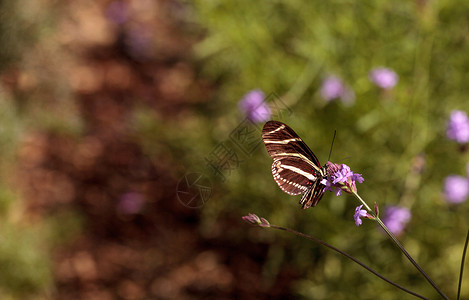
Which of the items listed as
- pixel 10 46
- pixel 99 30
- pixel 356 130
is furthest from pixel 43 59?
pixel 356 130

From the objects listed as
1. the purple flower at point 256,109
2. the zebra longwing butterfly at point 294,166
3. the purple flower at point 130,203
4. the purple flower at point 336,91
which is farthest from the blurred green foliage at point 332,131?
the zebra longwing butterfly at point 294,166

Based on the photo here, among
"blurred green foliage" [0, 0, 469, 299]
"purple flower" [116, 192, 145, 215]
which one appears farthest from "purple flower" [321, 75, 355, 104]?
"purple flower" [116, 192, 145, 215]

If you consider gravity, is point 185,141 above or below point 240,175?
above

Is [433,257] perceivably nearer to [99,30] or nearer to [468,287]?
[468,287]

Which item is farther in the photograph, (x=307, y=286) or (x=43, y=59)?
(x=43, y=59)

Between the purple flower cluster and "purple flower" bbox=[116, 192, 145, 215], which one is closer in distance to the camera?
the purple flower cluster

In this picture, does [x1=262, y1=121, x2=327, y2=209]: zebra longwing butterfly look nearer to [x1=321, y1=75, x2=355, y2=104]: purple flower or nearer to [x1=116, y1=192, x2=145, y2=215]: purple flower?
[x1=321, y1=75, x2=355, y2=104]: purple flower
